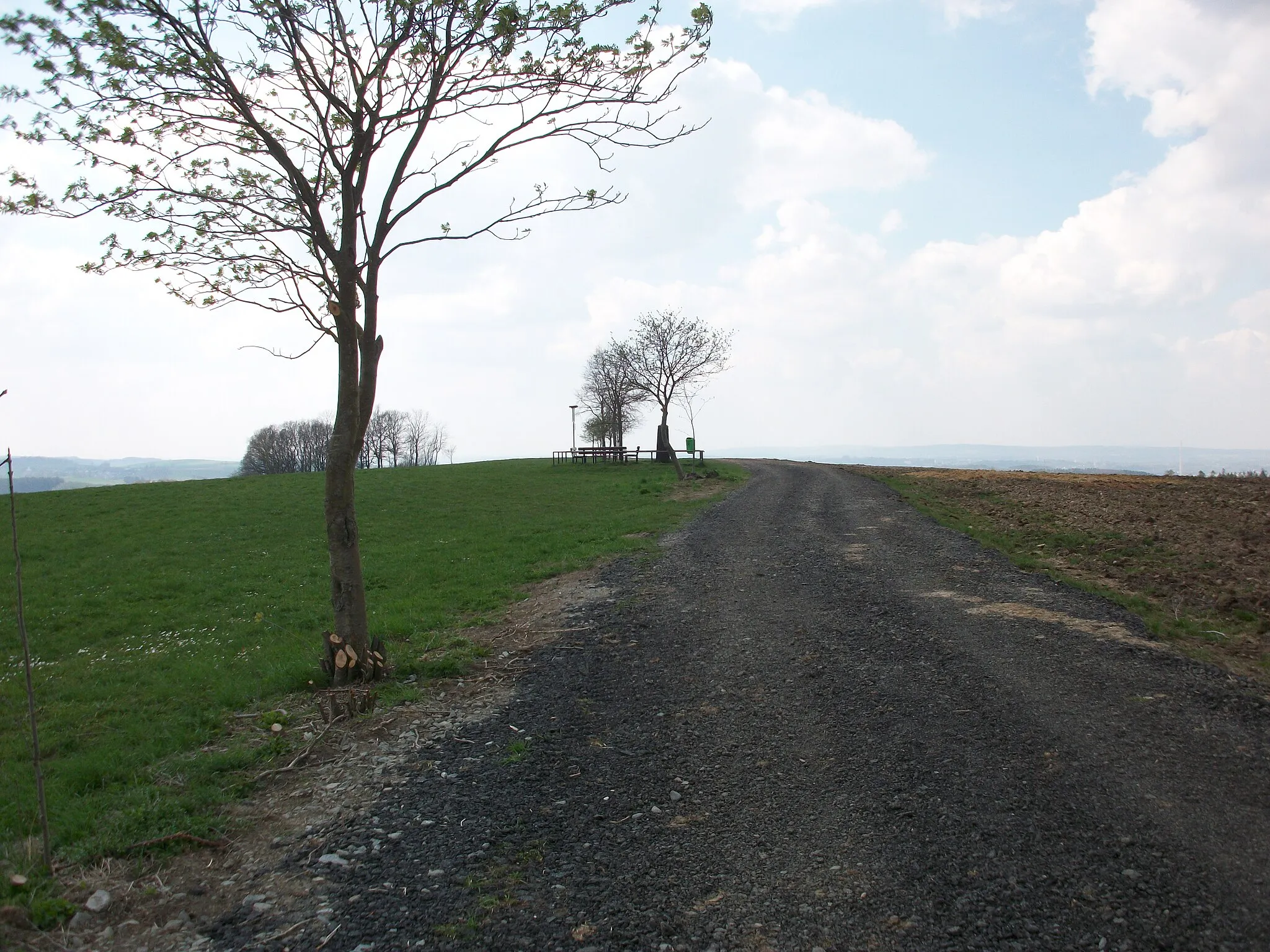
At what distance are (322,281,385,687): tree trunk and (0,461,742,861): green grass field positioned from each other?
49cm

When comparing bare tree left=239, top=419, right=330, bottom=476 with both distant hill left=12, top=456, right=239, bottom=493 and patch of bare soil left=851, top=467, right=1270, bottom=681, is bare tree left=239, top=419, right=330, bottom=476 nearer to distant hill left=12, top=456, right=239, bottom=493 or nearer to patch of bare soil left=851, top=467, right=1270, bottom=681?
distant hill left=12, top=456, right=239, bottom=493

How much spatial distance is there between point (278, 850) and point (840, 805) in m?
3.41

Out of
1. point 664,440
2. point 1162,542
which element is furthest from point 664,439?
point 1162,542

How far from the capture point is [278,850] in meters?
4.45

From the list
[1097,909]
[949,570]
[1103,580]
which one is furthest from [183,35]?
[1103,580]

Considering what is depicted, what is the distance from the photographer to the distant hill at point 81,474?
31.5 feet

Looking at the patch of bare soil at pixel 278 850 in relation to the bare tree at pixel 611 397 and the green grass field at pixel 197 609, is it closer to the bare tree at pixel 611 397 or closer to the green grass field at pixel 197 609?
the green grass field at pixel 197 609

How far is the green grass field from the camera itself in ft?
18.6

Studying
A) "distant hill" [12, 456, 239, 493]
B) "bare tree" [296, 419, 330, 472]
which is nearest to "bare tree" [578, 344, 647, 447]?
"distant hill" [12, 456, 239, 493]

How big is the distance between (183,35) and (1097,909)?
366 inches

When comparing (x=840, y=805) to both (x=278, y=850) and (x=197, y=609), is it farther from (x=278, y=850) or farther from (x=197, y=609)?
(x=197, y=609)

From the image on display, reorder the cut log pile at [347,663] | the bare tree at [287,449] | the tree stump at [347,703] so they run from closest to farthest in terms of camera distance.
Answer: the tree stump at [347,703]
the cut log pile at [347,663]
the bare tree at [287,449]

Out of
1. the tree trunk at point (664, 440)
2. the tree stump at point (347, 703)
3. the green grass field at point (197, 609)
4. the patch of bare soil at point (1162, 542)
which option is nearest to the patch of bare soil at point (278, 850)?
the tree stump at point (347, 703)

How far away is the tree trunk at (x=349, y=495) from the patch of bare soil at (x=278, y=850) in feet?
2.06
